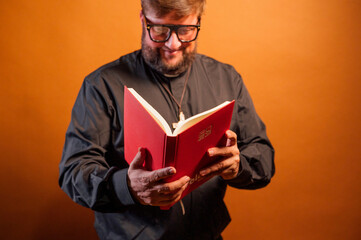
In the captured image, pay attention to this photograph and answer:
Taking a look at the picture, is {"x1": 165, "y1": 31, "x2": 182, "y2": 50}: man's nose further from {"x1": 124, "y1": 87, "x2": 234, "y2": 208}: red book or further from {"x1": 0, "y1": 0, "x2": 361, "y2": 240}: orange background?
{"x1": 0, "y1": 0, "x2": 361, "y2": 240}: orange background

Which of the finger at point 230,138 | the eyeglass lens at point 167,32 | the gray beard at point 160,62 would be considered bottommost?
the finger at point 230,138

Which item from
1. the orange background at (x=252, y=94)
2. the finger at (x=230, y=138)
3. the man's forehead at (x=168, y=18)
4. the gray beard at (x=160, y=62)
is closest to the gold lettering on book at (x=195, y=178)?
the finger at (x=230, y=138)

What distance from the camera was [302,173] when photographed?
1.93 meters

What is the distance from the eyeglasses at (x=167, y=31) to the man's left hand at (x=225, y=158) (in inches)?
15.5

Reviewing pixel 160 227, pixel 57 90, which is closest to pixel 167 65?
pixel 160 227

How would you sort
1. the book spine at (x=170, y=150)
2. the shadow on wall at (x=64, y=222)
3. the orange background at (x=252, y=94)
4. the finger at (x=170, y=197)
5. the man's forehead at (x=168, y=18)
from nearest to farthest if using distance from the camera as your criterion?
the book spine at (x=170, y=150) < the finger at (x=170, y=197) < the man's forehead at (x=168, y=18) < the orange background at (x=252, y=94) < the shadow on wall at (x=64, y=222)

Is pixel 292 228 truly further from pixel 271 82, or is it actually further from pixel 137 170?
pixel 137 170

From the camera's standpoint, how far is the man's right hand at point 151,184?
30.3 inches

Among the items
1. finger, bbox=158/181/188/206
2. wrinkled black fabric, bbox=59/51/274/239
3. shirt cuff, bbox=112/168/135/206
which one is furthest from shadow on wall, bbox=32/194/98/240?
finger, bbox=158/181/188/206

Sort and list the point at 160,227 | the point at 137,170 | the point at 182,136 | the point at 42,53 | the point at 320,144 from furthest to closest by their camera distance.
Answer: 1. the point at 320,144
2. the point at 42,53
3. the point at 160,227
4. the point at 137,170
5. the point at 182,136

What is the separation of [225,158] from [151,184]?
0.25 m

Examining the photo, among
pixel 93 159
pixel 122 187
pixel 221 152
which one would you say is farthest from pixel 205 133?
pixel 93 159

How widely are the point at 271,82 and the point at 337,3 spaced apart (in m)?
0.56

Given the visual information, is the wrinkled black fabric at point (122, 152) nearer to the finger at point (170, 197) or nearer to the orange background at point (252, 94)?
the finger at point (170, 197)
